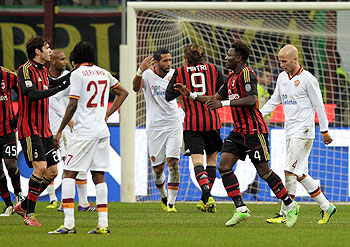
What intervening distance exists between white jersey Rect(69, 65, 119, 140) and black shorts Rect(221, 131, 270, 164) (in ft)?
5.17

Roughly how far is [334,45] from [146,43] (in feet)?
10.9

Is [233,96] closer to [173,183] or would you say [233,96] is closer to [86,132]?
[86,132]

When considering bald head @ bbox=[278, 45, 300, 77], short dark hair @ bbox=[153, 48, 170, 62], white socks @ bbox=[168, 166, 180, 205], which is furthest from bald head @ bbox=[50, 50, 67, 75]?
bald head @ bbox=[278, 45, 300, 77]

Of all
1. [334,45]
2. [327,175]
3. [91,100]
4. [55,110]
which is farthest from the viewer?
[334,45]

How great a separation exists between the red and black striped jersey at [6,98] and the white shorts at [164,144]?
2228 millimetres

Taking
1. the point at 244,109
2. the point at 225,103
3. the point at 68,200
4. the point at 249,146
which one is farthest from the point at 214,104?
the point at 68,200

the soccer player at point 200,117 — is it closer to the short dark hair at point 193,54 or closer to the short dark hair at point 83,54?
the short dark hair at point 193,54

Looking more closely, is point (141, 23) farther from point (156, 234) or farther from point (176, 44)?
point (156, 234)

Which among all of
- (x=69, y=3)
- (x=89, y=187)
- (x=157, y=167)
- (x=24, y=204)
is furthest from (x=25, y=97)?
(x=69, y=3)

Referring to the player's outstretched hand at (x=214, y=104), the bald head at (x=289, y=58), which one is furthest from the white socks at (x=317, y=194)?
the player's outstretched hand at (x=214, y=104)

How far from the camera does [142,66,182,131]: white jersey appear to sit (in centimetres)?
1119

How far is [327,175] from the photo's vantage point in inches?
530

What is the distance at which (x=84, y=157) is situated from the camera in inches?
299

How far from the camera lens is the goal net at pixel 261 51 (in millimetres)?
13320
